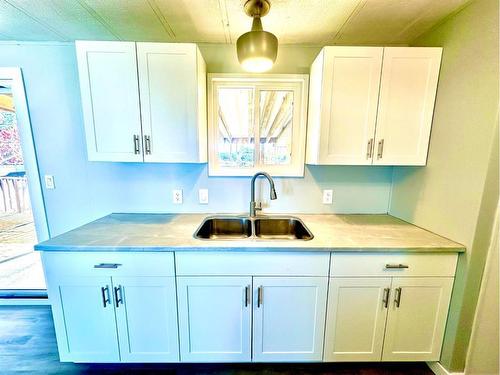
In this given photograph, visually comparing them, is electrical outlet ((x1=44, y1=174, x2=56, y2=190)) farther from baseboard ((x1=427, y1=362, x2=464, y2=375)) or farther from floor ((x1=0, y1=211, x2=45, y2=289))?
baseboard ((x1=427, y1=362, x2=464, y2=375))

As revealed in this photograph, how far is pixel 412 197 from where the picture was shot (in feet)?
4.95

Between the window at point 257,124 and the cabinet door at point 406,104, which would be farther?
the window at point 257,124

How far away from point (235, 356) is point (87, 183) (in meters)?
1.78

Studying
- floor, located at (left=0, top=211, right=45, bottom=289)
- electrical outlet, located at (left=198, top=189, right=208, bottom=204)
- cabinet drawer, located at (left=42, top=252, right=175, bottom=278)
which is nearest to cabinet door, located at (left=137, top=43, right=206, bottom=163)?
electrical outlet, located at (left=198, top=189, right=208, bottom=204)

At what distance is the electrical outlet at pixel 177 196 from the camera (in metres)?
1.72

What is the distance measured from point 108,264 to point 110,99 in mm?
1053

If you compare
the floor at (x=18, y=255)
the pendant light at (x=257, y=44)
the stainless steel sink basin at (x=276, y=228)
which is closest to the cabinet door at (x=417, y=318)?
the stainless steel sink basin at (x=276, y=228)

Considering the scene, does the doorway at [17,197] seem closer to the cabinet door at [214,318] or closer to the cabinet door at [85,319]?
the cabinet door at [85,319]

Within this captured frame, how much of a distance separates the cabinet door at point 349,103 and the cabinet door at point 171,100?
0.86m

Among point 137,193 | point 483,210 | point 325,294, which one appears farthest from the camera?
point 137,193

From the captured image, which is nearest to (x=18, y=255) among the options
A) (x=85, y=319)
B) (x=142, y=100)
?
(x=85, y=319)

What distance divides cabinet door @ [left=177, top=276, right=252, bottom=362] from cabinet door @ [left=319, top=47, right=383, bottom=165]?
1055 mm

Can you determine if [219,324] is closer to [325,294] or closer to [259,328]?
[259,328]

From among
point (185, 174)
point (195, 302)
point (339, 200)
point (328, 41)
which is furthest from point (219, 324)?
point (328, 41)
